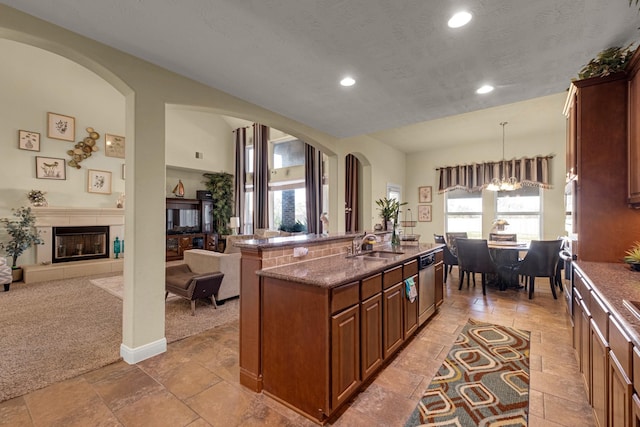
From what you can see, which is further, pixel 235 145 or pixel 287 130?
pixel 235 145

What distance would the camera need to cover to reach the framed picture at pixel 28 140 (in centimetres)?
571

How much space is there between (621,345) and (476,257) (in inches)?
151

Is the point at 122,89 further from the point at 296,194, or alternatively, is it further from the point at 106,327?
the point at 296,194

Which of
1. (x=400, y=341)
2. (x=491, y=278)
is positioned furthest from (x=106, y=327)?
(x=491, y=278)

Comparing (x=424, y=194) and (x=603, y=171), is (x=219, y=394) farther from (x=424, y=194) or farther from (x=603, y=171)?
(x=424, y=194)

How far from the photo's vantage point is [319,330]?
1780 mm

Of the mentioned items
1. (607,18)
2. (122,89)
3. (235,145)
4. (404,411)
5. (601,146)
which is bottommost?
(404,411)

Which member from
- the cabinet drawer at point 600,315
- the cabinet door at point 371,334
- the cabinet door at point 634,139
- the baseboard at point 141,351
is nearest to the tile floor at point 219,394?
the baseboard at point 141,351

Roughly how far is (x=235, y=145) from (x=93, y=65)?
7405 millimetres

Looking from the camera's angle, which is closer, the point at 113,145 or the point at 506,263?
the point at 506,263

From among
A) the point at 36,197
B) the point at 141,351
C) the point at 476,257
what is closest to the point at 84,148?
the point at 36,197

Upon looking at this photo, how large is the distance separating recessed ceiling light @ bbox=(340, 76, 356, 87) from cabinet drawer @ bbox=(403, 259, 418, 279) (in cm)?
201

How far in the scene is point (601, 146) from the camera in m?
2.28

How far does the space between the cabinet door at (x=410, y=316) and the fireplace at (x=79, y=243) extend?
733cm
